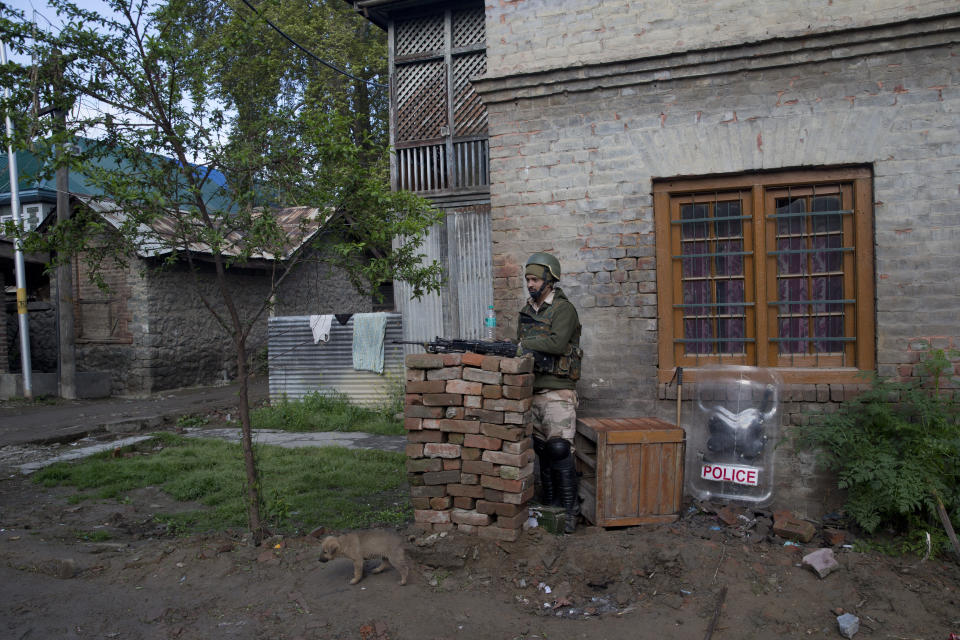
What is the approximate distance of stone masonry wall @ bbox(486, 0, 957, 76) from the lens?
5238 mm

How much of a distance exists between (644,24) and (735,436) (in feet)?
11.7

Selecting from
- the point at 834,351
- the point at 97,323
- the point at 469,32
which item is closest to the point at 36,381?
the point at 97,323

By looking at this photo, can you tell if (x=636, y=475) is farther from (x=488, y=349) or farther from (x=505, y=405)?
(x=488, y=349)

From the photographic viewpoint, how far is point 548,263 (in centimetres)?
538

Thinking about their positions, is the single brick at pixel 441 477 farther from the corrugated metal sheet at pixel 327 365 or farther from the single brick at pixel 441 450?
the corrugated metal sheet at pixel 327 365

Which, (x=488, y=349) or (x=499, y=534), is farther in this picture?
(x=488, y=349)

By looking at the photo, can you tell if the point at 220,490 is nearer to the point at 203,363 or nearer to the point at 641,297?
the point at 641,297

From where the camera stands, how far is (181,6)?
478 centimetres

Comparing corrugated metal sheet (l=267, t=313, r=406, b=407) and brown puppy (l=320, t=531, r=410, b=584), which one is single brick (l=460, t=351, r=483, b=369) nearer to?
brown puppy (l=320, t=531, r=410, b=584)

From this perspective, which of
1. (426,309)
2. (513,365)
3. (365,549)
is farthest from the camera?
(426,309)

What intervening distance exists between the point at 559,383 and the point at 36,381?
13.4 m

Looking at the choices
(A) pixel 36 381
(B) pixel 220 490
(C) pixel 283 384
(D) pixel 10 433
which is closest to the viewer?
(B) pixel 220 490

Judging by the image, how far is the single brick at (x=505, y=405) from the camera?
4.71 meters

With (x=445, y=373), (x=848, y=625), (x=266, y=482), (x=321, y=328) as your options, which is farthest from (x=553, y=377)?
(x=321, y=328)
